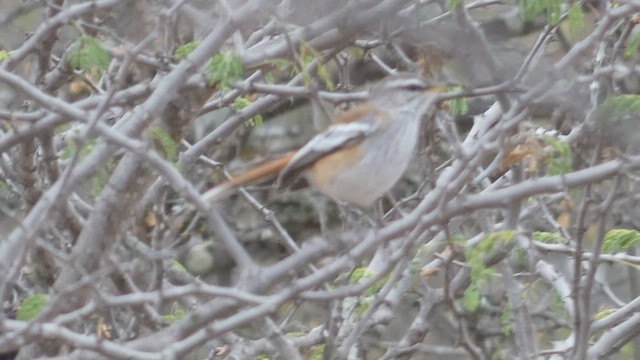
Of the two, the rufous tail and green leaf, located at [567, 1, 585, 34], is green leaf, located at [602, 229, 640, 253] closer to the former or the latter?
green leaf, located at [567, 1, 585, 34]

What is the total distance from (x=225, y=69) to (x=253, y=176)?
2.83 feet

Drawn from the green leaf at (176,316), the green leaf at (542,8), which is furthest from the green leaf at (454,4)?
the green leaf at (176,316)

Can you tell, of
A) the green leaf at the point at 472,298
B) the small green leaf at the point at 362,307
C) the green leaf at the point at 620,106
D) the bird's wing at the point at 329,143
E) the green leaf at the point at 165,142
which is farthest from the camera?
the bird's wing at the point at 329,143

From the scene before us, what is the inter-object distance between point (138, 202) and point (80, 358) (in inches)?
60.2

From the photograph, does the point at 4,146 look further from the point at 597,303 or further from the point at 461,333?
the point at 597,303

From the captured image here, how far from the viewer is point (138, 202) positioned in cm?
478

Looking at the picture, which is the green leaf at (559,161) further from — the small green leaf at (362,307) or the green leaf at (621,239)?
the small green leaf at (362,307)

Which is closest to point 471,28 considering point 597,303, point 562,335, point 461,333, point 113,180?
point 461,333

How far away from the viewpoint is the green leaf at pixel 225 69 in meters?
4.26

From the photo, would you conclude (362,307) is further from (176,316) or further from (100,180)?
(100,180)

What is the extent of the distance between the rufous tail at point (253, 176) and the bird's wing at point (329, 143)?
0.04 m

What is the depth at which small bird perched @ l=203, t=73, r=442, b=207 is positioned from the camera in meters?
5.27

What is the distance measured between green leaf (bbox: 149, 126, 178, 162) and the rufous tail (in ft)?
0.86

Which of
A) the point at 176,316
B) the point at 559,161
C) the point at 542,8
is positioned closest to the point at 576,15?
the point at 542,8
